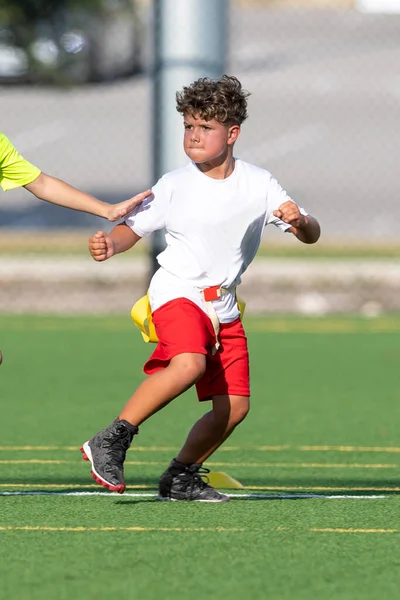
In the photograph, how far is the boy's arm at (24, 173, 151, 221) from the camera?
19.0 feet

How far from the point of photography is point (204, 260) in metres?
5.86

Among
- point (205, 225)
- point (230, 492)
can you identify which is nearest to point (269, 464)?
point (230, 492)

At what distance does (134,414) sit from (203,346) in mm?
359

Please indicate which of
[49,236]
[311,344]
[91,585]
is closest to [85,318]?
[311,344]

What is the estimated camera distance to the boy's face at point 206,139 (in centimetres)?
591

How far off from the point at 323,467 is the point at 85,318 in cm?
719

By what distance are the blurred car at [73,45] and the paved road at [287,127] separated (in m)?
0.55

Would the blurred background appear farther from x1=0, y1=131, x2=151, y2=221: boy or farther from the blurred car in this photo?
x1=0, y1=131, x2=151, y2=221: boy

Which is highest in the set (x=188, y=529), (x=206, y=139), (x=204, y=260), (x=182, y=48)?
(x=182, y=48)

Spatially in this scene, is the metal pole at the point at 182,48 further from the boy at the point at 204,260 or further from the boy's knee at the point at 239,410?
the boy's knee at the point at 239,410

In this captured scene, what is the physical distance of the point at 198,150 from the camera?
5922 millimetres

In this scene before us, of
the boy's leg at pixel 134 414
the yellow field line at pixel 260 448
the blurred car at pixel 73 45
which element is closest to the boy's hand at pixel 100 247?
the boy's leg at pixel 134 414

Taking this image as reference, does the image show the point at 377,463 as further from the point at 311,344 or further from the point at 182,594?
the point at 311,344

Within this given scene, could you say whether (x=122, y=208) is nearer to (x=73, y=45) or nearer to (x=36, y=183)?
(x=36, y=183)
